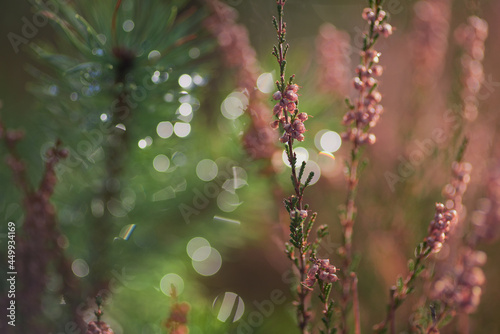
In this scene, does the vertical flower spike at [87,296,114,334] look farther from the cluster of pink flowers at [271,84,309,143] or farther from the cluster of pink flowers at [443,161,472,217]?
the cluster of pink flowers at [443,161,472,217]

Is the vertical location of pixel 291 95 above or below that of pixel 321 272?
above

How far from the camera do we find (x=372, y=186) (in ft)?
2.48

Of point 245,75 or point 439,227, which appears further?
point 245,75

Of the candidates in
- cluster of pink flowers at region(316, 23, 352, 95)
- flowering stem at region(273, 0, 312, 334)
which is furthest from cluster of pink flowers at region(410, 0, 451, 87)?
flowering stem at region(273, 0, 312, 334)

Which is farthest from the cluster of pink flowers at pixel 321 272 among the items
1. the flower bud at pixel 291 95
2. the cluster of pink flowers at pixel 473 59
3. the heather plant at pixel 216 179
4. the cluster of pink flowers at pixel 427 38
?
the cluster of pink flowers at pixel 427 38

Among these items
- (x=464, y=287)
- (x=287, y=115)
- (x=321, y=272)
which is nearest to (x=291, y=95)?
(x=287, y=115)

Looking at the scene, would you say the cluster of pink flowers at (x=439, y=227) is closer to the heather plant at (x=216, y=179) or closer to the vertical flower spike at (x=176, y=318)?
the heather plant at (x=216, y=179)

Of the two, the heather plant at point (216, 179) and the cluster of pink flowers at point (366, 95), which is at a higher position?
the cluster of pink flowers at point (366, 95)

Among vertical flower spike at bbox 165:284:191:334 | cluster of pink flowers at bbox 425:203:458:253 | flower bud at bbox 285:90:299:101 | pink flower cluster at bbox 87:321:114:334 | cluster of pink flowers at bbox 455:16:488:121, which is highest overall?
cluster of pink flowers at bbox 455:16:488:121

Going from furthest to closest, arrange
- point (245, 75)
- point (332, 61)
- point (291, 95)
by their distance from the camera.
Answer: point (332, 61) → point (245, 75) → point (291, 95)

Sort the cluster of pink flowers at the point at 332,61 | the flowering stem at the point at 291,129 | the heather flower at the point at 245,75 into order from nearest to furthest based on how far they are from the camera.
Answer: the flowering stem at the point at 291,129, the heather flower at the point at 245,75, the cluster of pink flowers at the point at 332,61

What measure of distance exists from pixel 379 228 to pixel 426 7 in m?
0.34

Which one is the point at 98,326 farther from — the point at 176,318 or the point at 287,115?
the point at 287,115

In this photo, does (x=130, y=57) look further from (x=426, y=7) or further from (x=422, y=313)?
(x=426, y=7)
